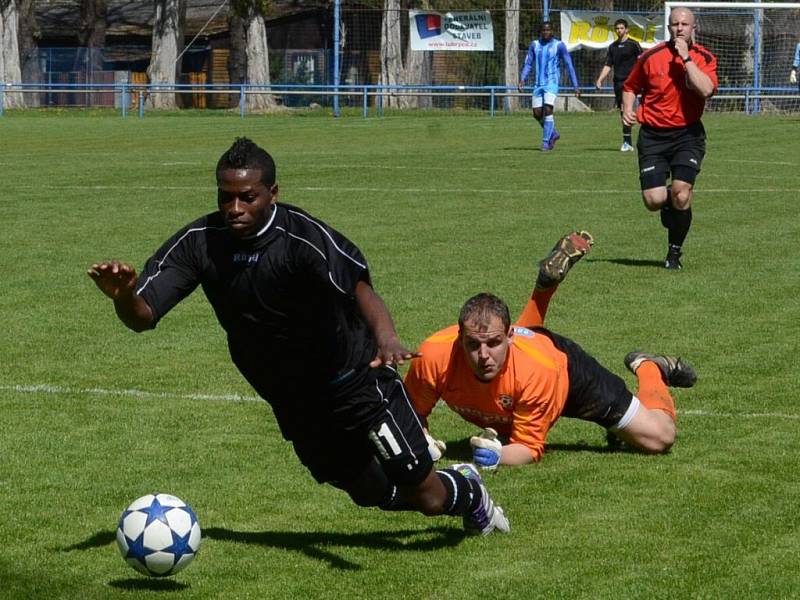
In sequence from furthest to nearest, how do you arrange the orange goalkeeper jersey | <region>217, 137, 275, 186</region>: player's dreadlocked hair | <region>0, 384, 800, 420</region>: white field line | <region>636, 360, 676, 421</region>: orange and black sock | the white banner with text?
the white banner with text → <region>0, 384, 800, 420</region>: white field line → <region>636, 360, 676, 421</region>: orange and black sock → the orange goalkeeper jersey → <region>217, 137, 275, 186</region>: player's dreadlocked hair

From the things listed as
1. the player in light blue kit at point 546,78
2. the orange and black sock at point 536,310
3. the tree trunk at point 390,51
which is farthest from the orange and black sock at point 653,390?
the tree trunk at point 390,51

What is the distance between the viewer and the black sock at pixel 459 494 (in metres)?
5.91

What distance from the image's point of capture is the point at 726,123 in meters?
38.1

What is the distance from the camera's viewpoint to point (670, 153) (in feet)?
45.1

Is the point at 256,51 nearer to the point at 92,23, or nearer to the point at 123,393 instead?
the point at 92,23

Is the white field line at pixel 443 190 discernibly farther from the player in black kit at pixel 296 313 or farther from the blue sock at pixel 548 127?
the player in black kit at pixel 296 313

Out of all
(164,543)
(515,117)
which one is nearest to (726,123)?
(515,117)

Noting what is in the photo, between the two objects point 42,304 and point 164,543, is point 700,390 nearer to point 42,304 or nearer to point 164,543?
point 164,543

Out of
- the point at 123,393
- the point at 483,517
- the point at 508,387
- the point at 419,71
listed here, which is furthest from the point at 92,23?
the point at 483,517

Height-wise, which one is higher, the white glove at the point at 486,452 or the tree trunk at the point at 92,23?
A: the tree trunk at the point at 92,23

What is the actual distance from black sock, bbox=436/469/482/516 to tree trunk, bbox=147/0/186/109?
45148 mm

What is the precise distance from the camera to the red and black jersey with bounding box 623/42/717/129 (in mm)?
13609

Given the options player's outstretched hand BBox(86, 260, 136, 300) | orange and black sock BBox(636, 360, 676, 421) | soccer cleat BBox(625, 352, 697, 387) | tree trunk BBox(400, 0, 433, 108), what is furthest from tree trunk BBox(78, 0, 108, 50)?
player's outstretched hand BBox(86, 260, 136, 300)

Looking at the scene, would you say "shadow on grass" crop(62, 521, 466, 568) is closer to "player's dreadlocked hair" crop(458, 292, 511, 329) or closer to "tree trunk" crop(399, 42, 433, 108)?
"player's dreadlocked hair" crop(458, 292, 511, 329)
